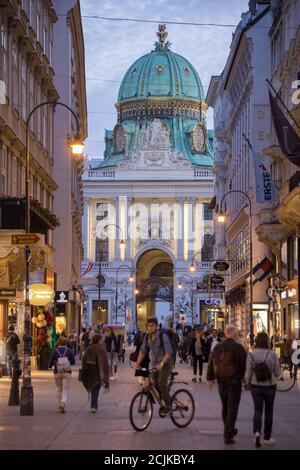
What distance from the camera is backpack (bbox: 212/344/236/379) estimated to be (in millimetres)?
17609

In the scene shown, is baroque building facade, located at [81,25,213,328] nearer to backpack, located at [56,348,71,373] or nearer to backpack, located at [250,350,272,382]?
backpack, located at [56,348,71,373]

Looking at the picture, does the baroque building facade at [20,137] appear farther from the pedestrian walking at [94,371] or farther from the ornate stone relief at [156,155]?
the ornate stone relief at [156,155]

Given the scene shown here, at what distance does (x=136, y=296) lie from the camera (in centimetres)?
13938

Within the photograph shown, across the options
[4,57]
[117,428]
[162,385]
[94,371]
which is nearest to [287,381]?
[94,371]

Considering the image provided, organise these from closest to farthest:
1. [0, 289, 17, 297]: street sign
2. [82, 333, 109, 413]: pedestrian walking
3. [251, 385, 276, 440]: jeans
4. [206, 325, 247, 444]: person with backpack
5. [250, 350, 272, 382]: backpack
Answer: [251, 385, 276, 440]: jeans, [250, 350, 272, 382]: backpack, [206, 325, 247, 444]: person with backpack, [82, 333, 109, 413]: pedestrian walking, [0, 289, 17, 297]: street sign

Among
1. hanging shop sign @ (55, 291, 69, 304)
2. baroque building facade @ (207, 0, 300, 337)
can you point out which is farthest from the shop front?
hanging shop sign @ (55, 291, 69, 304)

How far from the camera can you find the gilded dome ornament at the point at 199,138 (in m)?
147

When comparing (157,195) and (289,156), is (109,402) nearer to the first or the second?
→ (289,156)

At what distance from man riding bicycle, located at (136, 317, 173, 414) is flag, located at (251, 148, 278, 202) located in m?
28.6

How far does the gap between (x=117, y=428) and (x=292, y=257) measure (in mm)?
30855

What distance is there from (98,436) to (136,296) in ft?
399

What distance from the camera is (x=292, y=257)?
162 feet
